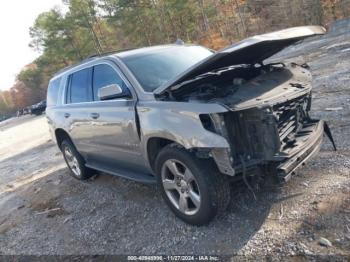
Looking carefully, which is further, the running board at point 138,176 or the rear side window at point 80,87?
the rear side window at point 80,87

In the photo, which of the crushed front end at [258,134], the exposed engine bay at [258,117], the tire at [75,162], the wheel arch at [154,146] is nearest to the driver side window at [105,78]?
the wheel arch at [154,146]

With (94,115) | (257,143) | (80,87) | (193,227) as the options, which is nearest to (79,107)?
(80,87)

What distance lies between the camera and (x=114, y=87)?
14.0ft

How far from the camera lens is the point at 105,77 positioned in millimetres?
5035

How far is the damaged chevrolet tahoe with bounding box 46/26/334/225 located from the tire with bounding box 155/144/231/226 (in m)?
0.01

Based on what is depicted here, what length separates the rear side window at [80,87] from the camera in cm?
555

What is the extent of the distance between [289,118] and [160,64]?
1825mm

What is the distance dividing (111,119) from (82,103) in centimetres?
114

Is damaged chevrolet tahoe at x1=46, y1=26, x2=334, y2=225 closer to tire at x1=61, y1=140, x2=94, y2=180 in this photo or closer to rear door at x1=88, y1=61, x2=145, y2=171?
rear door at x1=88, y1=61, x2=145, y2=171

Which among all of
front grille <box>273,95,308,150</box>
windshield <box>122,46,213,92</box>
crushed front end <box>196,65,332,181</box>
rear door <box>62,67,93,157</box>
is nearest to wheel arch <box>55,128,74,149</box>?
rear door <box>62,67,93,157</box>

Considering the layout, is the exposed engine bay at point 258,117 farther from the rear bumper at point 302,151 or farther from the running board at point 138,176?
the running board at point 138,176

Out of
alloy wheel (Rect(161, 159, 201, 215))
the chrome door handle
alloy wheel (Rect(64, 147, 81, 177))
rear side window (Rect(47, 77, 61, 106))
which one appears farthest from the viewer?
rear side window (Rect(47, 77, 61, 106))

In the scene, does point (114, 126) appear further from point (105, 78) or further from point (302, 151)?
point (302, 151)

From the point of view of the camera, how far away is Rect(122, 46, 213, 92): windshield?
4464mm
